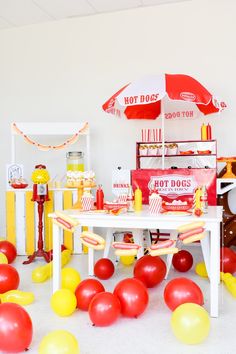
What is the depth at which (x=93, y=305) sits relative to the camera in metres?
2.48

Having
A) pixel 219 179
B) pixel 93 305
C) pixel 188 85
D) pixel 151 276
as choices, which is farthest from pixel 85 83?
pixel 93 305

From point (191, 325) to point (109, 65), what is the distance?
13.0 ft

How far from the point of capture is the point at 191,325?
2.19 m

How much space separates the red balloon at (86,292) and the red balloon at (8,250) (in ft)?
5.47

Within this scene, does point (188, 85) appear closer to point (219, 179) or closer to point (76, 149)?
point (219, 179)

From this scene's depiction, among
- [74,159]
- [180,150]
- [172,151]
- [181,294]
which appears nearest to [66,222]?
[181,294]

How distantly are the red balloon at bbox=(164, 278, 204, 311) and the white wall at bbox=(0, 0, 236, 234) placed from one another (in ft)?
8.77

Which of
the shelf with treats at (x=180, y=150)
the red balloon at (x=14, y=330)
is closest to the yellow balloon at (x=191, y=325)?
the red balloon at (x=14, y=330)

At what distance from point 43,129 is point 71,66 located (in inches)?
45.9

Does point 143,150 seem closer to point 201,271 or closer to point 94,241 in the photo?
point 201,271

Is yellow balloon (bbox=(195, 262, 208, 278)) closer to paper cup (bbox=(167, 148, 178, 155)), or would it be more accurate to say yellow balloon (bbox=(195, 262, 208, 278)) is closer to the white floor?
the white floor

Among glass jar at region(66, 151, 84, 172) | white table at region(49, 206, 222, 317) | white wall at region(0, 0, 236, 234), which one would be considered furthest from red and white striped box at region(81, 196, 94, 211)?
white wall at region(0, 0, 236, 234)

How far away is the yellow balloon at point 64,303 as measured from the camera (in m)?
2.67

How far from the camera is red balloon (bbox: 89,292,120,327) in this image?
8.04 feet
